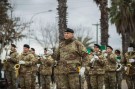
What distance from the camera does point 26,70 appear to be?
50.2 feet

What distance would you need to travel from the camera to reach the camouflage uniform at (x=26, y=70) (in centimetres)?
1522

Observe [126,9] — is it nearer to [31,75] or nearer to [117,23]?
[117,23]

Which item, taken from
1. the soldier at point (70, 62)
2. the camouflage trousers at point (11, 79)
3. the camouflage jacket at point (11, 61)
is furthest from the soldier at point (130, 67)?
the soldier at point (70, 62)

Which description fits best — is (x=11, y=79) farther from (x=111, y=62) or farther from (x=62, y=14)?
(x=62, y=14)

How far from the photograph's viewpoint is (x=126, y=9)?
122 ft

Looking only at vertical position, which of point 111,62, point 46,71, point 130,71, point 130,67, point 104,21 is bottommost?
point 46,71

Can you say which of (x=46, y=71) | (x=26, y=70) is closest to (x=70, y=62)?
(x=26, y=70)

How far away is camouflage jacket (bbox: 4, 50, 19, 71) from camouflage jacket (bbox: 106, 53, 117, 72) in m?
3.25

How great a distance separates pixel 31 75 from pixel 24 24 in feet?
Answer: 82.4

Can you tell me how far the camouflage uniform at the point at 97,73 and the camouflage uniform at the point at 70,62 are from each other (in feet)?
16.0

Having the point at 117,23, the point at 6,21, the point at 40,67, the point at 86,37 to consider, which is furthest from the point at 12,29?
the point at 86,37

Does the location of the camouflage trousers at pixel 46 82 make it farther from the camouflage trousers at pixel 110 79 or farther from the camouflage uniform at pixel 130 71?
the camouflage uniform at pixel 130 71

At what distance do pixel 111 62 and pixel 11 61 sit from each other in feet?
11.7

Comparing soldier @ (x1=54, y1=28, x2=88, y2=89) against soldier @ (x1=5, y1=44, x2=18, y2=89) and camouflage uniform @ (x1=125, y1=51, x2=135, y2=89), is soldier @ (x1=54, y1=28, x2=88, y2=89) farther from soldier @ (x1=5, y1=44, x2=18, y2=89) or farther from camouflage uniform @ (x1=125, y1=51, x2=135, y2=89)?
camouflage uniform @ (x1=125, y1=51, x2=135, y2=89)
